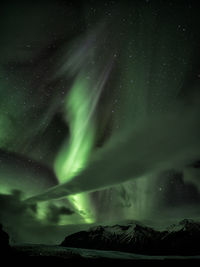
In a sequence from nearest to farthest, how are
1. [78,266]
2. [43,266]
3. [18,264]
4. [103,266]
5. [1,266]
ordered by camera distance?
[1,266] < [18,264] < [43,266] < [78,266] < [103,266]

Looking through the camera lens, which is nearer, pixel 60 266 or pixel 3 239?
pixel 3 239

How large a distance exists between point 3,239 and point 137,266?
263 feet

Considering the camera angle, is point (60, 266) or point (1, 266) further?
point (60, 266)

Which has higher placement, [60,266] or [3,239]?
[3,239]

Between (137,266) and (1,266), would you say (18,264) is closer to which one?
(1,266)

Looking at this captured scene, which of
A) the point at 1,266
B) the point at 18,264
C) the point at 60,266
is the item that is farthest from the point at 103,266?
the point at 1,266

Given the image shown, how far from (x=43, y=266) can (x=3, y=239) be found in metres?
29.8

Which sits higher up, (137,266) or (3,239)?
(3,239)

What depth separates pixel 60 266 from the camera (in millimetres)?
90750

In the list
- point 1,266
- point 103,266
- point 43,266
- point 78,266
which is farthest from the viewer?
point 103,266

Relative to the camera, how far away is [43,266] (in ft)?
294

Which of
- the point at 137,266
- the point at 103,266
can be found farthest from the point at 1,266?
the point at 137,266

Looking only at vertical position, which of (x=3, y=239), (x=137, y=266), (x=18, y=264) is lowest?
(x=137, y=266)

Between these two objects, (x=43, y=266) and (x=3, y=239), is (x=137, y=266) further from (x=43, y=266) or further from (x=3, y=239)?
(x=3, y=239)
